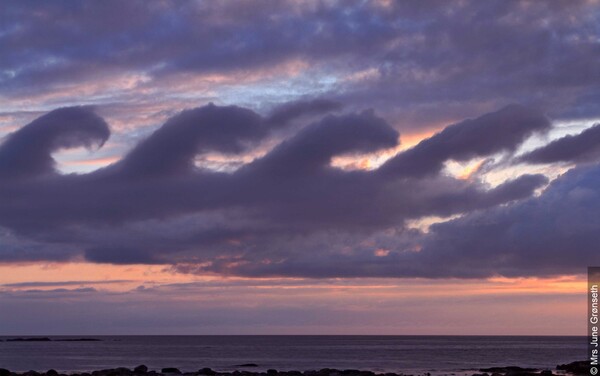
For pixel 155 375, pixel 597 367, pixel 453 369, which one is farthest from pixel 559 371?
pixel 155 375

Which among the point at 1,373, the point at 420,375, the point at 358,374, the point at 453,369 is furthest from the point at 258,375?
the point at 453,369

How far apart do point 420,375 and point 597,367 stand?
17.7m

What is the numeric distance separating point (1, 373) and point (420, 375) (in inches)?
1634

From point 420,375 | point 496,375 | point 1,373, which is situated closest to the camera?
point 1,373

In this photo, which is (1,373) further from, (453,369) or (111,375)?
(453,369)

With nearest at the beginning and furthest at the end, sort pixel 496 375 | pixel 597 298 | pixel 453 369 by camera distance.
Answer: pixel 597 298 < pixel 496 375 < pixel 453 369

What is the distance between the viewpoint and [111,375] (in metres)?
72.4

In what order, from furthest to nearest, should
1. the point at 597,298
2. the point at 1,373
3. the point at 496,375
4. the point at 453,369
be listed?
the point at 453,369, the point at 496,375, the point at 1,373, the point at 597,298

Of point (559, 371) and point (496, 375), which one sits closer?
point (496, 375)

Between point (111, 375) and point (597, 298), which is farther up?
point (597, 298)

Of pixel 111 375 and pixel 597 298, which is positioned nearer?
pixel 597 298

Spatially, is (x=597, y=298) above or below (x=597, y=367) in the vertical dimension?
above

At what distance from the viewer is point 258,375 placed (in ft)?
255

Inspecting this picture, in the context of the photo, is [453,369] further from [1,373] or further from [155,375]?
[1,373]
